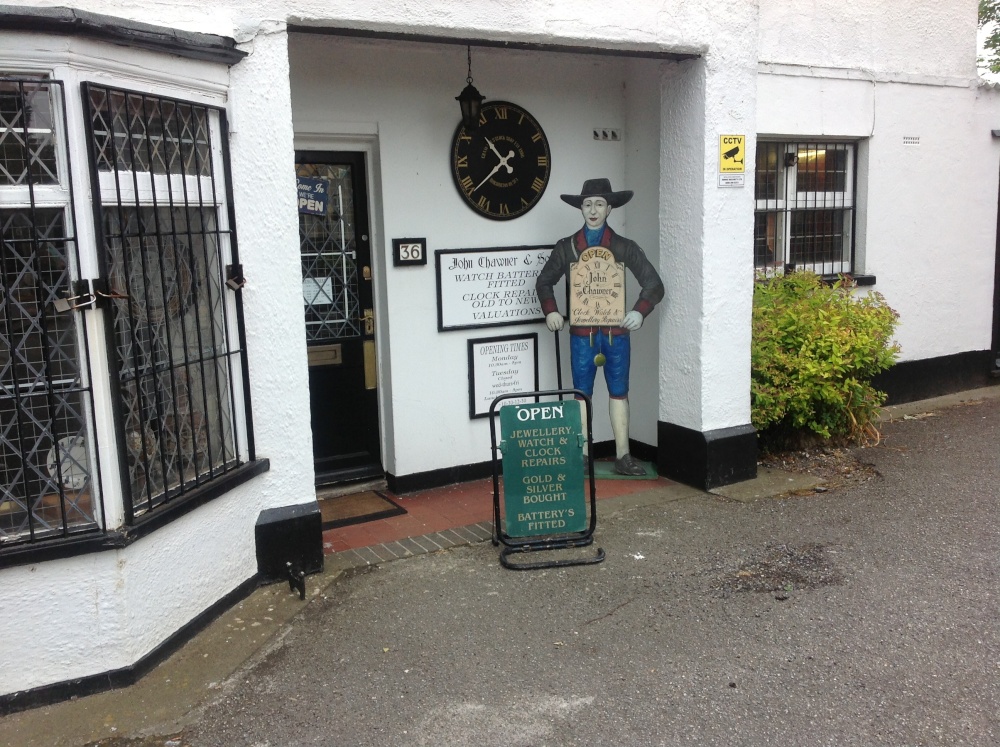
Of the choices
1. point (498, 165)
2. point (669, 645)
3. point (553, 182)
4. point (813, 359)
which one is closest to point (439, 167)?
point (498, 165)

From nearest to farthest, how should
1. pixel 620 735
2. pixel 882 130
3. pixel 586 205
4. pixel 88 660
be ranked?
pixel 620 735, pixel 88 660, pixel 586 205, pixel 882 130

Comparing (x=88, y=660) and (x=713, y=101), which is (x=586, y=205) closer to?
(x=713, y=101)

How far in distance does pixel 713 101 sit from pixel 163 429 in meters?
4.03

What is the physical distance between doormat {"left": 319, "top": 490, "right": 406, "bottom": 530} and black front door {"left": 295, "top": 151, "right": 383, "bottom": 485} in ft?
0.55

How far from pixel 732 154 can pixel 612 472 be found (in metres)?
2.45

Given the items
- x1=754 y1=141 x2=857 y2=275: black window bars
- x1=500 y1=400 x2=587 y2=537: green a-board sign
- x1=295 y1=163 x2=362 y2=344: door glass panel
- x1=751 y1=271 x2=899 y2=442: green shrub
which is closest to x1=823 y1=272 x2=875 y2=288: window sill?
x1=754 y1=141 x2=857 y2=275: black window bars

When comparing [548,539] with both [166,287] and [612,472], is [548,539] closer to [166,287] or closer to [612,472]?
[612,472]

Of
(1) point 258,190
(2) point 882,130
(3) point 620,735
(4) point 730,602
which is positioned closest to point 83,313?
(1) point 258,190

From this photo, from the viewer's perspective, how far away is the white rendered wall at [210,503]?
11.6ft

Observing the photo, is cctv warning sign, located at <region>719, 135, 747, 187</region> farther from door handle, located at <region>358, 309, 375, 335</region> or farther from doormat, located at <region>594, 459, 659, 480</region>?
door handle, located at <region>358, 309, 375, 335</region>

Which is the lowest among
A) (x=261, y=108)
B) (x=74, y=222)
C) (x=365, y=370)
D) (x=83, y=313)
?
(x=365, y=370)

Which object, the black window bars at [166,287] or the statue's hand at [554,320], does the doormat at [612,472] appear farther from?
the black window bars at [166,287]

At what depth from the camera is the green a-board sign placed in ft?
16.1

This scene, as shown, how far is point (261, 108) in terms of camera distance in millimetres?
4309
